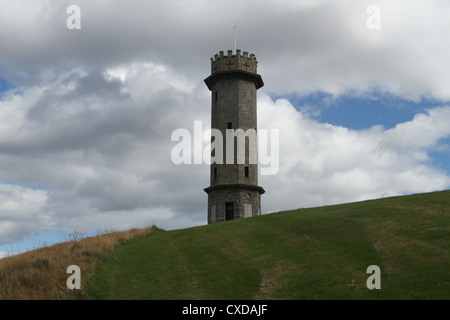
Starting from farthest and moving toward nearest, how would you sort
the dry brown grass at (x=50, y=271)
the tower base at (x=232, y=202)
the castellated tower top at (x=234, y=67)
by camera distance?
1. the castellated tower top at (x=234, y=67)
2. the tower base at (x=232, y=202)
3. the dry brown grass at (x=50, y=271)

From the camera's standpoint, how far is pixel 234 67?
47.7m

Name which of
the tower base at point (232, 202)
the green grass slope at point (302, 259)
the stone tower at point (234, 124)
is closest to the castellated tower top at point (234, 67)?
the stone tower at point (234, 124)

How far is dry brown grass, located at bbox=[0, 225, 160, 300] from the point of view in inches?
586

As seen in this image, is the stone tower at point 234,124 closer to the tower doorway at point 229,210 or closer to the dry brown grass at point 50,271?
the tower doorway at point 229,210

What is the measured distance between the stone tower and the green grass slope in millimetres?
19354

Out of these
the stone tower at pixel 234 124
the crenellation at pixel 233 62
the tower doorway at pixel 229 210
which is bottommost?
the tower doorway at pixel 229 210

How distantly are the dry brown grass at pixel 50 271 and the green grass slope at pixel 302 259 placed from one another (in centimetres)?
68

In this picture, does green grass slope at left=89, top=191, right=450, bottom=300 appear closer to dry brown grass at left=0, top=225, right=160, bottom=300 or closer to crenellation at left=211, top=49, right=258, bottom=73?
dry brown grass at left=0, top=225, right=160, bottom=300

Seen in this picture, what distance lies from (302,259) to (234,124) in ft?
100

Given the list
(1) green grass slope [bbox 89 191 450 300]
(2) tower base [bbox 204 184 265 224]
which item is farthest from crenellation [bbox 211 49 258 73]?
(1) green grass slope [bbox 89 191 450 300]

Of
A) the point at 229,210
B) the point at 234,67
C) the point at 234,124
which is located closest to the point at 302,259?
the point at 229,210

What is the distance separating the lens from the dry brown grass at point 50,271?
48.9 feet

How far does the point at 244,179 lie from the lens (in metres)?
45.2
